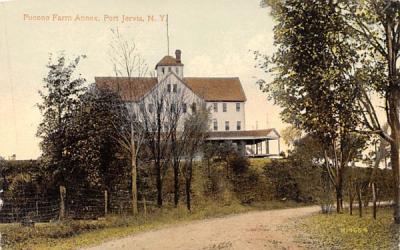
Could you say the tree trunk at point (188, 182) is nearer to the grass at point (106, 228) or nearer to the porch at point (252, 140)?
the grass at point (106, 228)

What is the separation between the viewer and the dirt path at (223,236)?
2.48 m

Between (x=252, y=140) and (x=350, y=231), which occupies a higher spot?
(x=252, y=140)

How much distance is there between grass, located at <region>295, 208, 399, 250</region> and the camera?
2549 millimetres

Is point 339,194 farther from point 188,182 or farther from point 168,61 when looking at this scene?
point 168,61

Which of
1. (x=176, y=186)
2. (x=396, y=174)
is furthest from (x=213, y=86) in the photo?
(x=396, y=174)

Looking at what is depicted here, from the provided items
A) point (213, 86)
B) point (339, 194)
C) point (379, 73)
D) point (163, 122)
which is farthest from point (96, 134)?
point (379, 73)

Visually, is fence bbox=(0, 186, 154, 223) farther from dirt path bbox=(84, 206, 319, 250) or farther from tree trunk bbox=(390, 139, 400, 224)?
tree trunk bbox=(390, 139, 400, 224)

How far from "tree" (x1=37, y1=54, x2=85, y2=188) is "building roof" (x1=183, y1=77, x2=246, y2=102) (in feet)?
1.71

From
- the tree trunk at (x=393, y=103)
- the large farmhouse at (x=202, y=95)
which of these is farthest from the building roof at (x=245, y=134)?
the tree trunk at (x=393, y=103)

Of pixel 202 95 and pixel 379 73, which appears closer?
pixel 202 95

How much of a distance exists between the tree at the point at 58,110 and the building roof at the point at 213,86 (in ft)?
1.71

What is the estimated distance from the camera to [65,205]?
2607 millimetres

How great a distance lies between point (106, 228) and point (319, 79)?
124 centimetres

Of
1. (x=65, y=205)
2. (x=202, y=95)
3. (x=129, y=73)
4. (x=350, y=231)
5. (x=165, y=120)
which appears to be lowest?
(x=350, y=231)
